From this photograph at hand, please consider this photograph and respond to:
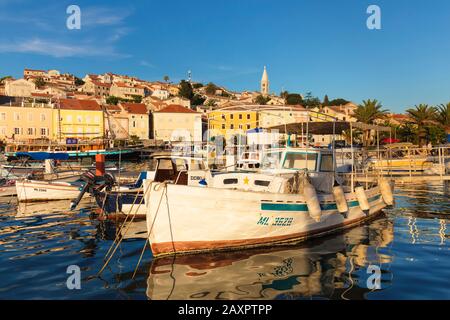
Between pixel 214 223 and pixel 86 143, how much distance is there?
2238 inches

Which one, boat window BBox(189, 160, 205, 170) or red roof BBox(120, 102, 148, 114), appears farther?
red roof BBox(120, 102, 148, 114)

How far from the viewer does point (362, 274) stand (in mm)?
10125

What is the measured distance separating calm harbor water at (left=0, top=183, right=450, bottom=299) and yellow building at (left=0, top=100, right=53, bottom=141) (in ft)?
227

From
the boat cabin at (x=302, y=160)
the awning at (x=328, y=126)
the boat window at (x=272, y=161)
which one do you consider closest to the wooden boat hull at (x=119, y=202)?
the boat window at (x=272, y=161)

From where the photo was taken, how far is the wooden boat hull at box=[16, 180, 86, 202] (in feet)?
78.9

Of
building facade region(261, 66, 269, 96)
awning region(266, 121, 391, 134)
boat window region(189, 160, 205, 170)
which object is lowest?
boat window region(189, 160, 205, 170)

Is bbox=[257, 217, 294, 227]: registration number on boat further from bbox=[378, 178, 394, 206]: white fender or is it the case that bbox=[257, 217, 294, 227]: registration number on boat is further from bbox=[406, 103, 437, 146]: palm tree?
bbox=[406, 103, 437, 146]: palm tree

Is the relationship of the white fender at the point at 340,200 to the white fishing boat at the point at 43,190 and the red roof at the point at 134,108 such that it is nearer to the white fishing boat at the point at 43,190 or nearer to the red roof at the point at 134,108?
the white fishing boat at the point at 43,190

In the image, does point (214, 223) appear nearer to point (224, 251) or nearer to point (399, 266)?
point (224, 251)

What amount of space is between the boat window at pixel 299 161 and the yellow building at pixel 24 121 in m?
72.6

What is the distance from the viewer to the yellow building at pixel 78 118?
265 ft

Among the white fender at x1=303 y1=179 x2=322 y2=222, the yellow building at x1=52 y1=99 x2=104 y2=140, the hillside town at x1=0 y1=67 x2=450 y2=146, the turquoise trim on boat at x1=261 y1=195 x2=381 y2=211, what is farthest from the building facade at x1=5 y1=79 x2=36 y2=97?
the white fender at x1=303 y1=179 x2=322 y2=222

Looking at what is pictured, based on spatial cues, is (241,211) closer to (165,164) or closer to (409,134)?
(165,164)

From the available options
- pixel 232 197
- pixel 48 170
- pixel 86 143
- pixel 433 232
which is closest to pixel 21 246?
pixel 232 197
